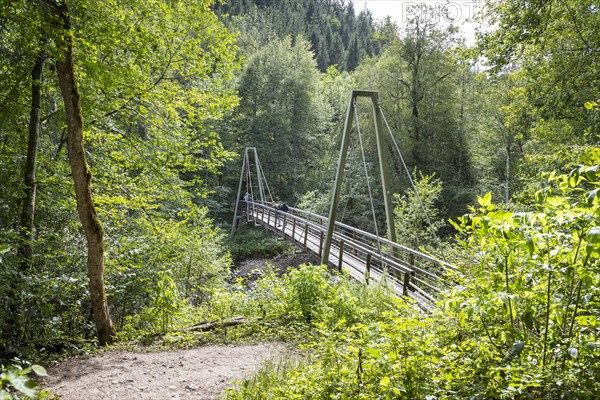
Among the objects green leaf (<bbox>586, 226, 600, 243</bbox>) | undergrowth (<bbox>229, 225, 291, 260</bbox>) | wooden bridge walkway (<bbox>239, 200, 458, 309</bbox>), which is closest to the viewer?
green leaf (<bbox>586, 226, 600, 243</bbox>)

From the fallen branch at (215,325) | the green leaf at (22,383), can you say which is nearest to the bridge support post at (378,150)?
the fallen branch at (215,325)

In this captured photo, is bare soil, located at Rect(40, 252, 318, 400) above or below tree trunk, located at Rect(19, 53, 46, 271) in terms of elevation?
below

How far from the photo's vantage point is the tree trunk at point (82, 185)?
460 cm

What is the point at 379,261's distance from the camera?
899 cm

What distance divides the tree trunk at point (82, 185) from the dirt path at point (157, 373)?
714mm

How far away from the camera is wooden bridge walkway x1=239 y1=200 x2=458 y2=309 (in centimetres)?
602

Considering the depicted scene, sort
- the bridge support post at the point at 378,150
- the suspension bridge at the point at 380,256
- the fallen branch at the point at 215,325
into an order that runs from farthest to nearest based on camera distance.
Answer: the bridge support post at the point at 378,150 → the suspension bridge at the point at 380,256 → the fallen branch at the point at 215,325

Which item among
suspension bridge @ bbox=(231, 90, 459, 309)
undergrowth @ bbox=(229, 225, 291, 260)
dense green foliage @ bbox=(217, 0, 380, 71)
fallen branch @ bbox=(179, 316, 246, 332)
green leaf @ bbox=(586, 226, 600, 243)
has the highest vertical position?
dense green foliage @ bbox=(217, 0, 380, 71)

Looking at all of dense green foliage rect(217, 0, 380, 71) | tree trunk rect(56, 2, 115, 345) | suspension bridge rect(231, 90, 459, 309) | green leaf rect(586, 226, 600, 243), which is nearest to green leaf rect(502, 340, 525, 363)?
green leaf rect(586, 226, 600, 243)

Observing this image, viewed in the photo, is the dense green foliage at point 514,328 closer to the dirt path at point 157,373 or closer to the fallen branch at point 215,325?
the dirt path at point 157,373

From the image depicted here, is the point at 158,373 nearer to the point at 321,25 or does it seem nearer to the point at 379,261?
the point at 379,261

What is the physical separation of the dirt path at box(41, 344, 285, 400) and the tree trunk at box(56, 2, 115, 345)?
71 centimetres

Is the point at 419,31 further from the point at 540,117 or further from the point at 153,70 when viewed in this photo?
the point at 153,70

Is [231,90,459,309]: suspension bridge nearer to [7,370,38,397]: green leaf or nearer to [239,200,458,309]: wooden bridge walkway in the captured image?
[239,200,458,309]: wooden bridge walkway
